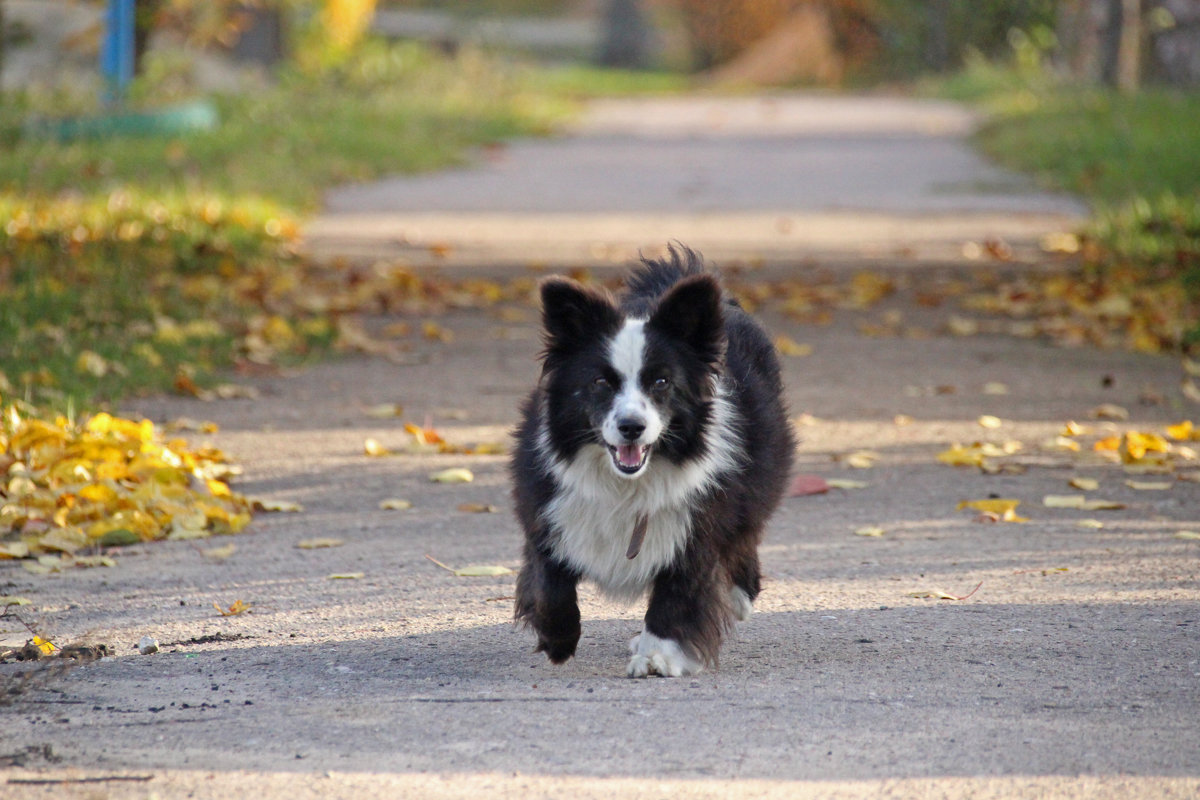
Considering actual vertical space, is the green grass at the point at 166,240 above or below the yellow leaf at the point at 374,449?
above

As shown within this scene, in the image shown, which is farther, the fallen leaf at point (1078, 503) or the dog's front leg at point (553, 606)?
the fallen leaf at point (1078, 503)

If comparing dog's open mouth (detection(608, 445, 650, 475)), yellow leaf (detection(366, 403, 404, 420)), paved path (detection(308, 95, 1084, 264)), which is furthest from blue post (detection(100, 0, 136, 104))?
dog's open mouth (detection(608, 445, 650, 475))

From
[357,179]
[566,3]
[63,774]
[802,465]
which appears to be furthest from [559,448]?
[566,3]

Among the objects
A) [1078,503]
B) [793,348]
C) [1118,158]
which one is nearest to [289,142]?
[1118,158]

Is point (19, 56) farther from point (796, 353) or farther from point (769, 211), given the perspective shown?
point (796, 353)

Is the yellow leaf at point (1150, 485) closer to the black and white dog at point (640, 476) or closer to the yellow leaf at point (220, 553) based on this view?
the black and white dog at point (640, 476)

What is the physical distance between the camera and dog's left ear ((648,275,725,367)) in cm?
416

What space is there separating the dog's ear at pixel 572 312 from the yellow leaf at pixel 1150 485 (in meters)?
3.11

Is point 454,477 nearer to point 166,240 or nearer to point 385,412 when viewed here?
point 385,412

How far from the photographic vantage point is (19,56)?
19.2m

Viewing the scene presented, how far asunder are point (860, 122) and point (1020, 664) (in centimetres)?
2049

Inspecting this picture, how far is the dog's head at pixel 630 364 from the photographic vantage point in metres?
4.11

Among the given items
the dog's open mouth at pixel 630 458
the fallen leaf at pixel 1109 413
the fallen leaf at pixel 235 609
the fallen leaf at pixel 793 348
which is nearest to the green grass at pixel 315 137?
the fallen leaf at pixel 793 348

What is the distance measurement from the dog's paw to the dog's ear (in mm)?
835
